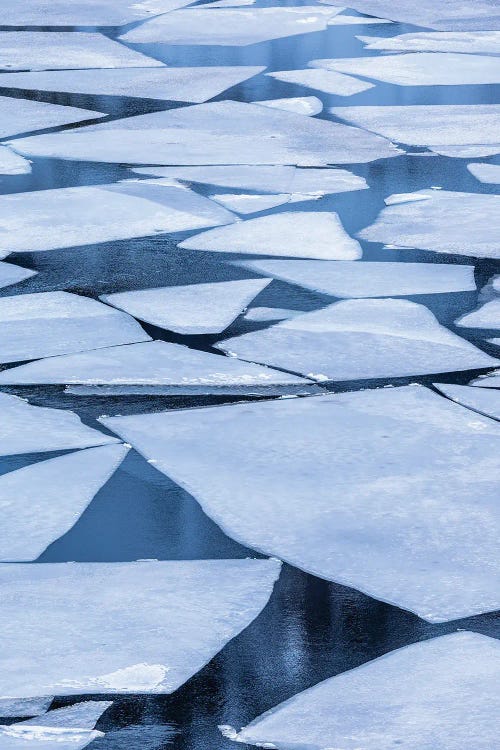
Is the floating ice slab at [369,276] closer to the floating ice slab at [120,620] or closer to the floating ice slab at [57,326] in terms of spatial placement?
the floating ice slab at [57,326]

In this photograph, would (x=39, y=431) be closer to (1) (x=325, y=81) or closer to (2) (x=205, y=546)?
(2) (x=205, y=546)

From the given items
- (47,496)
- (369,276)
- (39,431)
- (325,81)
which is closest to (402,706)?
(47,496)

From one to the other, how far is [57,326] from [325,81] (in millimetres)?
3118

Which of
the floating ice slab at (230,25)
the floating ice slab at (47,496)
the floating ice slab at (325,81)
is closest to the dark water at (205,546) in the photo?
the floating ice slab at (47,496)

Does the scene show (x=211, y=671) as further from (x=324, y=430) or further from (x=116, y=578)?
(x=324, y=430)

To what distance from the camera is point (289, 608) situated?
1778 millimetres

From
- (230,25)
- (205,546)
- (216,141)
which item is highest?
(230,25)

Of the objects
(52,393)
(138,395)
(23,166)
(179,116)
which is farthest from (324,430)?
(179,116)

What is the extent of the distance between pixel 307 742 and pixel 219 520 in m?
0.58

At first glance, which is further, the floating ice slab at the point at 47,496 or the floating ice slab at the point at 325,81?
the floating ice slab at the point at 325,81

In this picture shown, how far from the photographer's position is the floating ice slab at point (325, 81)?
5.54m

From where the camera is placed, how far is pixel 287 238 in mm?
3533

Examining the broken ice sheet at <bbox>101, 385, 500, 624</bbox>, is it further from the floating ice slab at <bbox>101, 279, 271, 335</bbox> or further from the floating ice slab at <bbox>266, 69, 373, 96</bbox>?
the floating ice slab at <bbox>266, 69, 373, 96</bbox>

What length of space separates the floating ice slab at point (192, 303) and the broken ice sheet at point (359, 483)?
1.62 ft
